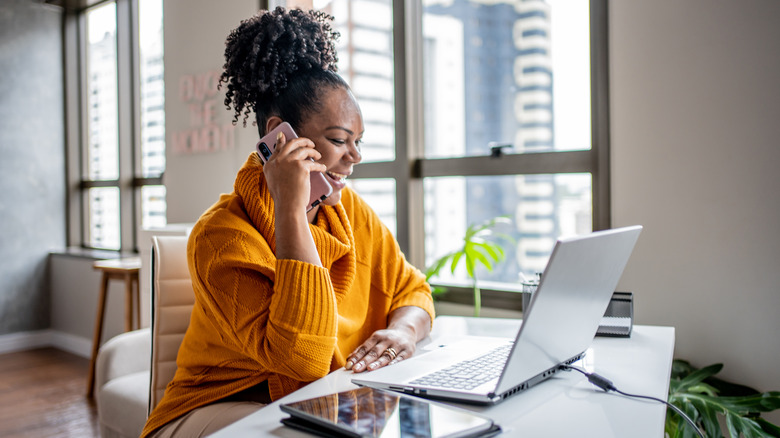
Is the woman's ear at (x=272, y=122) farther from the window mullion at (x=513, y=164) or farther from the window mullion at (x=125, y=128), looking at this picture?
the window mullion at (x=125, y=128)

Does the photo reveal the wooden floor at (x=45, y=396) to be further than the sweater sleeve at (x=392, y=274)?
Yes

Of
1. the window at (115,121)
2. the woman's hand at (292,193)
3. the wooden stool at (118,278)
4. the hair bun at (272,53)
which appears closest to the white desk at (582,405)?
the woman's hand at (292,193)

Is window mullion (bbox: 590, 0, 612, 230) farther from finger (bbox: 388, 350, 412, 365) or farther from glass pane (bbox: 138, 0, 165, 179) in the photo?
glass pane (bbox: 138, 0, 165, 179)

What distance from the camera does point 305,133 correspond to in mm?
1386

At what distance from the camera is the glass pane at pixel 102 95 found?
15.7 ft

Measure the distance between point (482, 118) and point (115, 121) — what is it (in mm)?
3330

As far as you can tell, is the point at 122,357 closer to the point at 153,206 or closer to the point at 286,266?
the point at 286,266

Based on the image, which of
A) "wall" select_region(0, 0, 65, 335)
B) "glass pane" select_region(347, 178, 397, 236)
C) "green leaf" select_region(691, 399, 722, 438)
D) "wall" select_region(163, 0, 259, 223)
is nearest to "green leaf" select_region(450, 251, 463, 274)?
"glass pane" select_region(347, 178, 397, 236)

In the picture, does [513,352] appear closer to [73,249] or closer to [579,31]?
[579,31]

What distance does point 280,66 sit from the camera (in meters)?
1.41

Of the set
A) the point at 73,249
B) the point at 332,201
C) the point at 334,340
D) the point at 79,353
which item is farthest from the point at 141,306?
the point at 334,340

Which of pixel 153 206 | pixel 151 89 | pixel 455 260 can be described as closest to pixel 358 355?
pixel 455 260

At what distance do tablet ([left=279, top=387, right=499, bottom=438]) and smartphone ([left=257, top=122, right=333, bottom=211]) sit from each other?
574mm

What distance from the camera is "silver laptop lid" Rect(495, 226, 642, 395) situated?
0.83m
